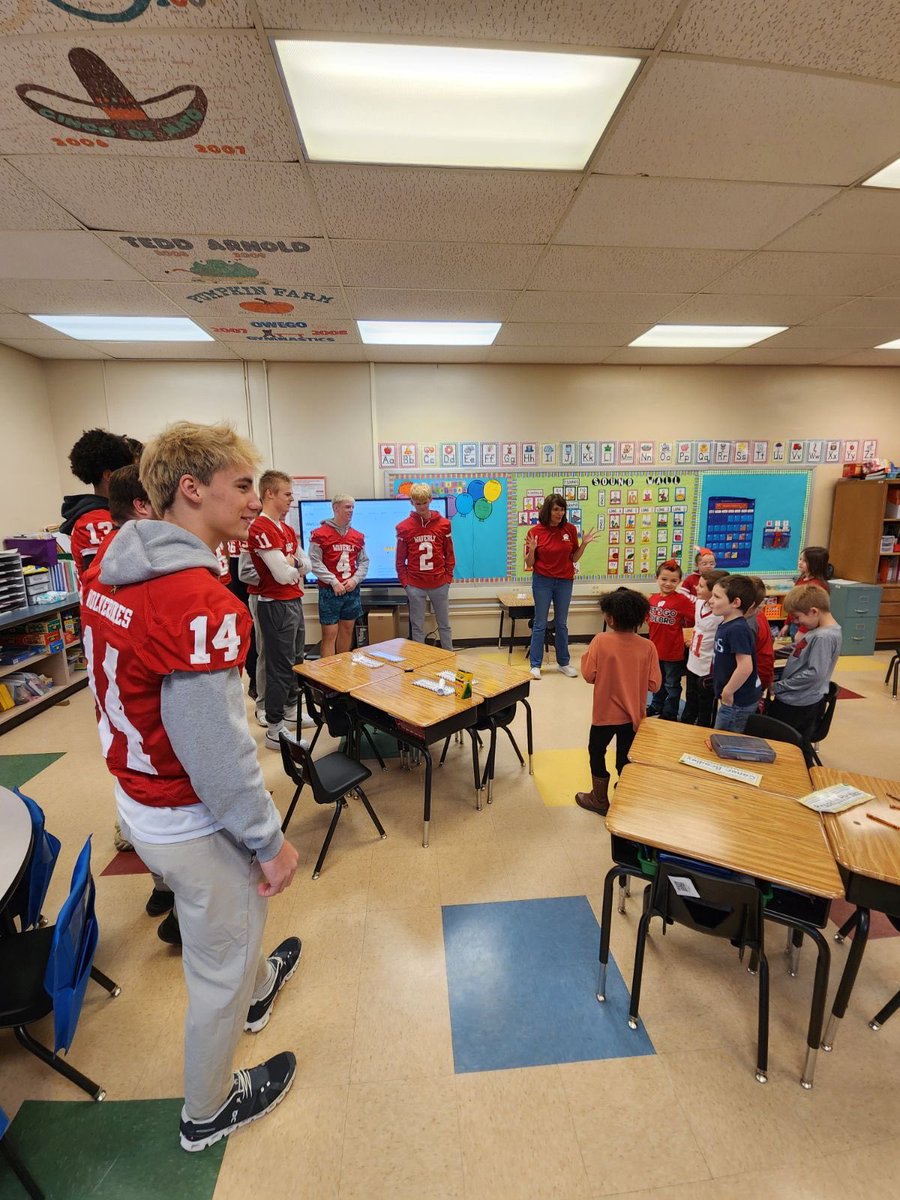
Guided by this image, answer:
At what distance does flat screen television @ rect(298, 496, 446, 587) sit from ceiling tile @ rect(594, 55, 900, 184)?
11.5 feet

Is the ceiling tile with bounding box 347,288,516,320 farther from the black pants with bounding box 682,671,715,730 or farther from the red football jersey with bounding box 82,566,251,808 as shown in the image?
the red football jersey with bounding box 82,566,251,808

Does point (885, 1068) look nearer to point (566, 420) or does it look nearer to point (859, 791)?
point (859, 791)

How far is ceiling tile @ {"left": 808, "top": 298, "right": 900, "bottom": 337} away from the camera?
11.7ft

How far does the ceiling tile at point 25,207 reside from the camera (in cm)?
205

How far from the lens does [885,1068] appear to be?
4.98 ft

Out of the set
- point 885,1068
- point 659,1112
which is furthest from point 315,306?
point 885,1068

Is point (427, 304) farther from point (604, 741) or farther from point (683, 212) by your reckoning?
point (604, 741)

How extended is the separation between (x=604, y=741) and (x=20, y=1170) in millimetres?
2442

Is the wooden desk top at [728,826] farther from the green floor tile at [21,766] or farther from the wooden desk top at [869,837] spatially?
the green floor tile at [21,766]

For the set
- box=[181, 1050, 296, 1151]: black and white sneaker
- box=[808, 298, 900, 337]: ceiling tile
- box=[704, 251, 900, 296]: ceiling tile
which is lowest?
box=[181, 1050, 296, 1151]: black and white sneaker

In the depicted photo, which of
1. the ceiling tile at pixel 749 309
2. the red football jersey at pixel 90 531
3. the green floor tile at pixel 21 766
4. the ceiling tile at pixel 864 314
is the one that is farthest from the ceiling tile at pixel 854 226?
the green floor tile at pixel 21 766

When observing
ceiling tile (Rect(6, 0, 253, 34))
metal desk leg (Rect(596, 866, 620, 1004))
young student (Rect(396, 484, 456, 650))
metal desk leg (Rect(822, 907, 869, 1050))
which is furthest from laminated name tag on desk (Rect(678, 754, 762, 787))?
young student (Rect(396, 484, 456, 650))

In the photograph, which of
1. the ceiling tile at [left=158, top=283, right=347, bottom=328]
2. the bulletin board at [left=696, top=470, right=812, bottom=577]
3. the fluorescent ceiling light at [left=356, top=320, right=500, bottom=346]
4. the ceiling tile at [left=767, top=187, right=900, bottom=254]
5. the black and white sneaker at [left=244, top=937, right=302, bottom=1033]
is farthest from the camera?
the bulletin board at [left=696, top=470, right=812, bottom=577]

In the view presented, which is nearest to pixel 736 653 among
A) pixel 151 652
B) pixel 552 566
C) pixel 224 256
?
pixel 552 566
